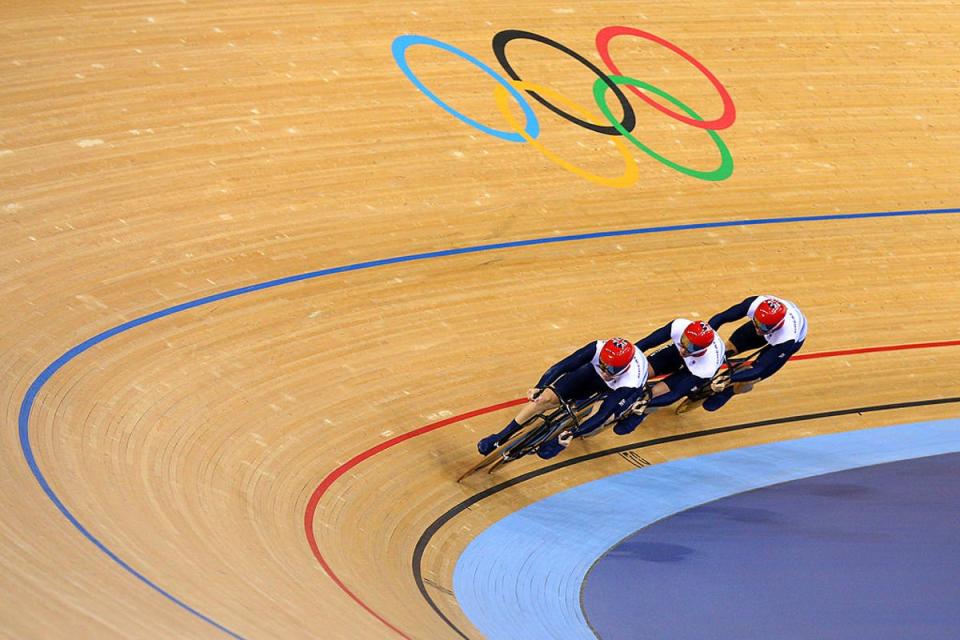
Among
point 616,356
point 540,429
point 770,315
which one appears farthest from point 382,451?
point 770,315

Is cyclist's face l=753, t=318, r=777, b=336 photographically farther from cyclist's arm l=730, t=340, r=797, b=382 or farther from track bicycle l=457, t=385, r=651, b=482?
track bicycle l=457, t=385, r=651, b=482

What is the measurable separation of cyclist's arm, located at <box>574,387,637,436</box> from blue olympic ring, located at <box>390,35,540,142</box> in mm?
2590

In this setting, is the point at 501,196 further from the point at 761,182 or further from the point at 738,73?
the point at 738,73

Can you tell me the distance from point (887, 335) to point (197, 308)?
4.21 m

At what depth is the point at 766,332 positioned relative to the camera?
5902mm

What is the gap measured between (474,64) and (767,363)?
10.1 feet

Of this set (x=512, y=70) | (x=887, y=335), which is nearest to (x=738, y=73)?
(x=512, y=70)

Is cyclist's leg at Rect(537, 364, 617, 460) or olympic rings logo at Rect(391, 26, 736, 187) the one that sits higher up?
olympic rings logo at Rect(391, 26, 736, 187)

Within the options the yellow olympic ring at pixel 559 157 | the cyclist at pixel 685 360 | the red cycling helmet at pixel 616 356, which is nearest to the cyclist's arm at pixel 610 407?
the red cycling helmet at pixel 616 356

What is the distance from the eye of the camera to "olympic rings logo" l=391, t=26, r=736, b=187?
7.48 m

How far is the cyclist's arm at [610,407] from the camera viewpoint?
5.38m

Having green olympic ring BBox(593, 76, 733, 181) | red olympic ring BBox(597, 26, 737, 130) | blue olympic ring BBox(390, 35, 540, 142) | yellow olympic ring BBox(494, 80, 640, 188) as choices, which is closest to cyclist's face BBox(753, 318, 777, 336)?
yellow olympic ring BBox(494, 80, 640, 188)

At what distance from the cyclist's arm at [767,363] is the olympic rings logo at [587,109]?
1.95 m

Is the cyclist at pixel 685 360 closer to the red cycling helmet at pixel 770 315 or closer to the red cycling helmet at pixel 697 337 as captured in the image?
the red cycling helmet at pixel 697 337
